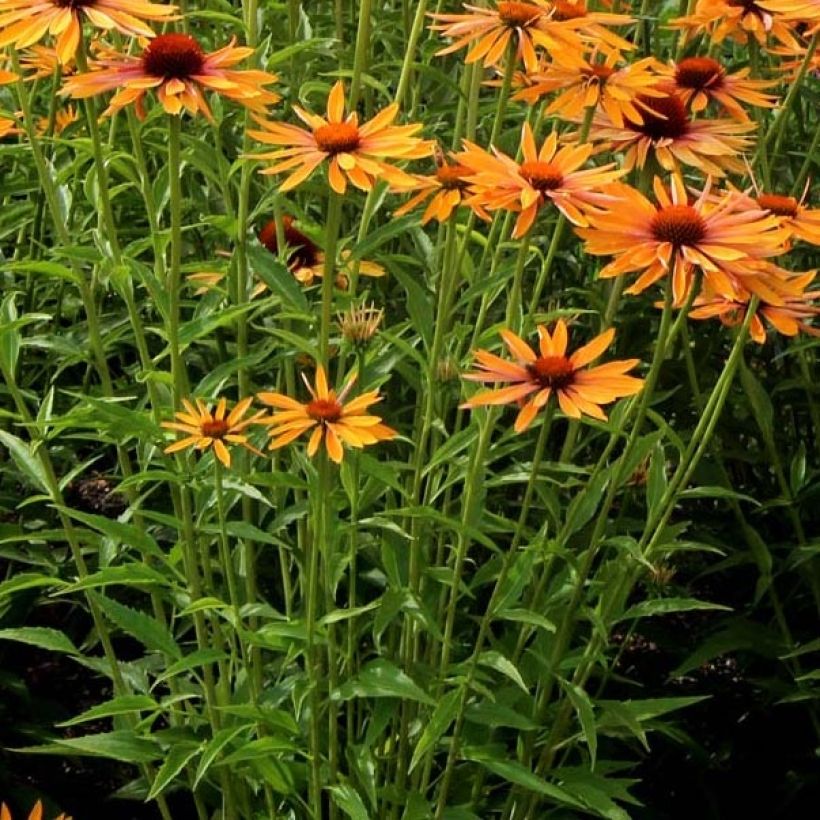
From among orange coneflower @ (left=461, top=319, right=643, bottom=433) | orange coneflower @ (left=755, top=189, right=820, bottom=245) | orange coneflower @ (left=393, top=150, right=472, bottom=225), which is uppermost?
orange coneflower @ (left=755, top=189, right=820, bottom=245)

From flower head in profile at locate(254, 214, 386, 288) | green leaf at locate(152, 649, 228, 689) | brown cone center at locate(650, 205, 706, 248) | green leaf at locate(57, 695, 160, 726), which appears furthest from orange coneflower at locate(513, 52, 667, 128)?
green leaf at locate(57, 695, 160, 726)

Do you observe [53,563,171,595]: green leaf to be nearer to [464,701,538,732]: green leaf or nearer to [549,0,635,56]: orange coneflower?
[464,701,538,732]: green leaf

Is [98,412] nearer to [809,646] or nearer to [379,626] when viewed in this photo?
[379,626]

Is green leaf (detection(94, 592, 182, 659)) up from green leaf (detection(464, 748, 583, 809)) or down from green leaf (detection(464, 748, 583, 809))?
up

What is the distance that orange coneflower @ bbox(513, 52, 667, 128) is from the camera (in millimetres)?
1663

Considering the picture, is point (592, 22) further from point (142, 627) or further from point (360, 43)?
point (142, 627)

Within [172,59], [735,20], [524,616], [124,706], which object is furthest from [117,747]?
[735,20]

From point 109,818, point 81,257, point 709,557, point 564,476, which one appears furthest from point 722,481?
point 109,818

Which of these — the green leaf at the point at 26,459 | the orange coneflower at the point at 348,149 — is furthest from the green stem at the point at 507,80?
the green leaf at the point at 26,459

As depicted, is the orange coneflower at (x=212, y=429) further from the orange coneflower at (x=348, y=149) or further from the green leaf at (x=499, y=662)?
the green leaf at (x=499, y=662)

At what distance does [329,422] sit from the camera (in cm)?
153

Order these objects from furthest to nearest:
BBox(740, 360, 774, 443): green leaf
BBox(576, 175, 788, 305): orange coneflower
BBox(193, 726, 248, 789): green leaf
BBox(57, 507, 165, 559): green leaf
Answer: BBox(740, 360, 774, 443): green leaf, BBox(57, 507, 165, 559): green leaf, BBox(193, 726, 248, 789): green leaf, BBox(576, 175, 788, 305): orange coneflower

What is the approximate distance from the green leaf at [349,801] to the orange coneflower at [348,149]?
0.74 meters

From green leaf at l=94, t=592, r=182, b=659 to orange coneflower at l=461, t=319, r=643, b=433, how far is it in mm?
606
